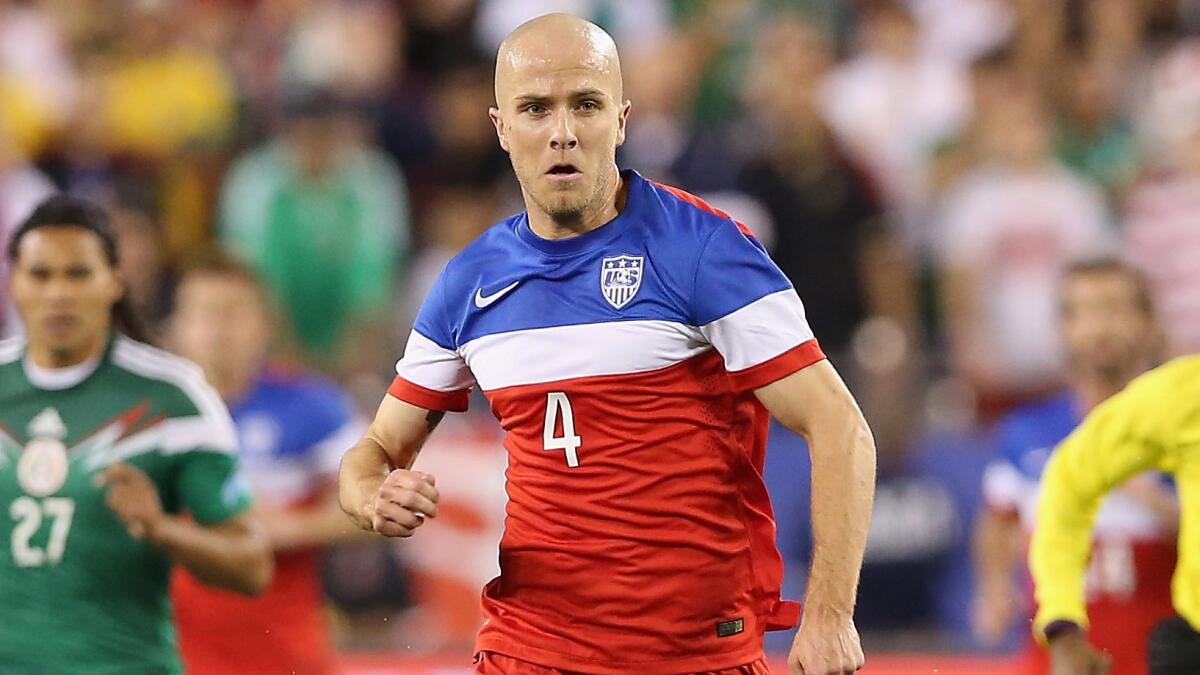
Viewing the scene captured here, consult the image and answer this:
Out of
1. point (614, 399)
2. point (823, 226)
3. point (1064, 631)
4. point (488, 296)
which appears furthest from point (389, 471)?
point (823, 226)

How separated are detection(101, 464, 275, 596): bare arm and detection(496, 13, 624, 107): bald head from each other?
5.30 feet

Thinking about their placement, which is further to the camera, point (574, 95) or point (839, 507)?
point (574, 95)

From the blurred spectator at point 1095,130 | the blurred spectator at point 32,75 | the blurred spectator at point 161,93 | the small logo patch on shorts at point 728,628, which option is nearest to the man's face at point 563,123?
the small logo patch on shorts at point 728,628

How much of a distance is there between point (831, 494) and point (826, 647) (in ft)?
1.03

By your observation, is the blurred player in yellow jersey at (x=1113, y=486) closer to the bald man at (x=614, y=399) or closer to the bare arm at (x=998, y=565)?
the bald man at (x=614, y=399)

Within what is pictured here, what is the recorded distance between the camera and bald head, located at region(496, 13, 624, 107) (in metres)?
4.32

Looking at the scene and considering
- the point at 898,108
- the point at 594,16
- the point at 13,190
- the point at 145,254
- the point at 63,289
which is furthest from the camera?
the point at 594,16

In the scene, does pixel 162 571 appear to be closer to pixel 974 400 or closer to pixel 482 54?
pixel 974 400

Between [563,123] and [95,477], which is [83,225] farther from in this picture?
[563,123]

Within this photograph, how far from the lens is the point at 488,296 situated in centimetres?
450

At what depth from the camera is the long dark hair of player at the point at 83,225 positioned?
561cm

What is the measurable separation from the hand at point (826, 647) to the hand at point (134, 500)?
1.99m

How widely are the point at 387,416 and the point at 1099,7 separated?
692cm

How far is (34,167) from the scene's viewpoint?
10914mm
